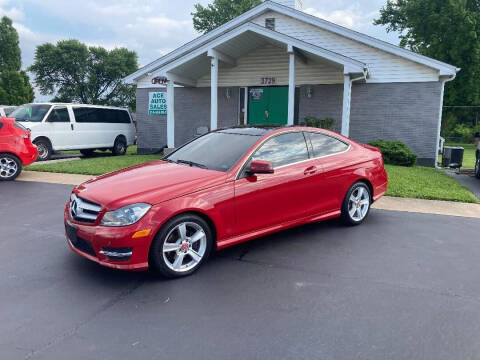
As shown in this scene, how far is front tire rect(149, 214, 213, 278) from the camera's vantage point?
381cm

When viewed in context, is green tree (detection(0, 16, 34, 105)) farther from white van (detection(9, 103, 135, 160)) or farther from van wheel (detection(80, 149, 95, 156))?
white van (detection(9, 103, 135, 160))

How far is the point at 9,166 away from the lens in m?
9.55

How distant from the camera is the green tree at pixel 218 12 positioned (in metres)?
44.8

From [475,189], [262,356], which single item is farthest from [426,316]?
[475,189]

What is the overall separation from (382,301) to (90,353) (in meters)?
2.38

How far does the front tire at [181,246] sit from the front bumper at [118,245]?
11 centimetres

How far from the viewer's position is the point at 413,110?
13594 mm

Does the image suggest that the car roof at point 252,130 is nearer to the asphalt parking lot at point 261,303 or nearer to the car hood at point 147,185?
the car hood at point 147,185

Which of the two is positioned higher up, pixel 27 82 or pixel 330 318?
pixel 27 82

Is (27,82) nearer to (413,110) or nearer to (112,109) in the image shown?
(112,109)

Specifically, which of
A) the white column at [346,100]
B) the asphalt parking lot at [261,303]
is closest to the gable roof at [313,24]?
the white column at [346,100]

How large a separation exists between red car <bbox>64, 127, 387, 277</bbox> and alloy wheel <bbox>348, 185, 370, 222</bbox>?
0.02 m

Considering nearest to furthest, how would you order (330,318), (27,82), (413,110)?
(330,318)
(413,110)
(27,82)

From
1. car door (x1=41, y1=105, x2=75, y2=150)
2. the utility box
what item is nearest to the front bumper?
car door (x1=41, y1=105, x2=75, y2=150)
